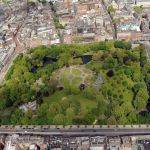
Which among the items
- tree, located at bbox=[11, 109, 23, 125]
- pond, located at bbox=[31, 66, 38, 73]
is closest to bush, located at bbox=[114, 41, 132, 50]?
pond, located at bbox=[31, 66, 38, 73]

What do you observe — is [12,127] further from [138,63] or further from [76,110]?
[138,63]

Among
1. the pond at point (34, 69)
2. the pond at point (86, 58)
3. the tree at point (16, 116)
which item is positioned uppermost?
the tree at point (16, 116)

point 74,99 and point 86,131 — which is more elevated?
point 86,131

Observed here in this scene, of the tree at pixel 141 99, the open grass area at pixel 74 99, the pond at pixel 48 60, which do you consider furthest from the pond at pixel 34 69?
the tree at pixel 141 99

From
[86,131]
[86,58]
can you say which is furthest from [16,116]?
[86,58]

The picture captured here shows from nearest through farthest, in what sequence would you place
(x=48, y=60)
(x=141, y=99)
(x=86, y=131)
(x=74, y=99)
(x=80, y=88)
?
(x=86, y=131), (x=141, y=99), (x=74, y=99), (x=80, y=88), (x=48, y=60)

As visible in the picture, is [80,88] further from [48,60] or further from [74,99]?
[48,60]

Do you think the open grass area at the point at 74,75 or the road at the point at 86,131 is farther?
the open grass area at the point at 74,75

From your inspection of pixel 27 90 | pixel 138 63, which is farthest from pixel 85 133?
pixel 138 63

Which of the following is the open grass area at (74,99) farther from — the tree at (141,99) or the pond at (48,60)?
the pond at (48,60)
